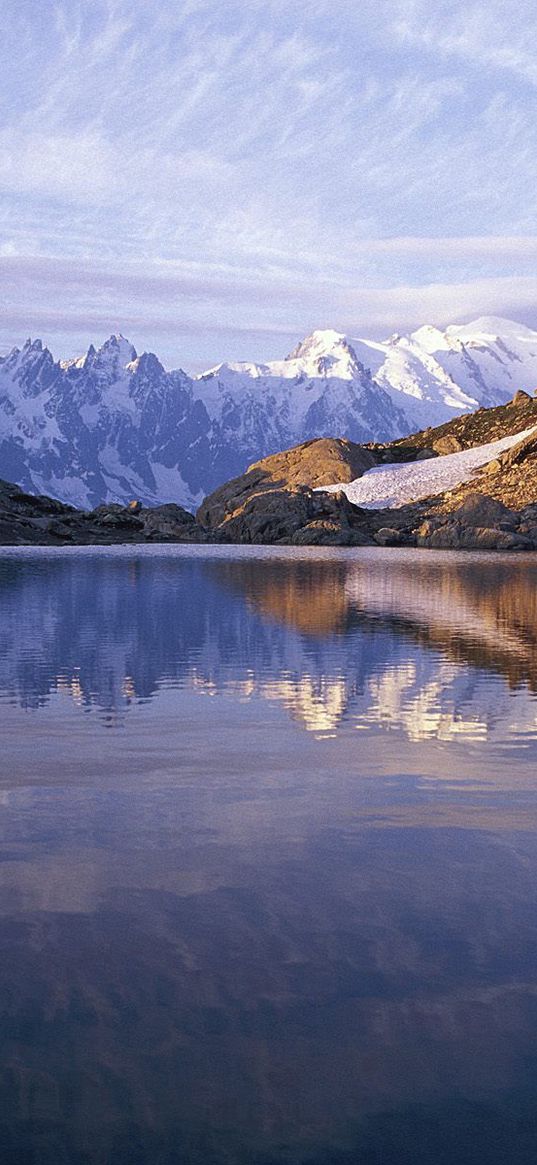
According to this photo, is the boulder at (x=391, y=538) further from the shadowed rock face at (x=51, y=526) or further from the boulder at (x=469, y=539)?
the shadowed rock face at (x=51, y=526)

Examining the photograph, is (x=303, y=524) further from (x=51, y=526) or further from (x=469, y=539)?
(x=51, y=526)

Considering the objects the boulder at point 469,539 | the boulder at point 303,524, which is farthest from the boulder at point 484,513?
the boulder at point 303,524

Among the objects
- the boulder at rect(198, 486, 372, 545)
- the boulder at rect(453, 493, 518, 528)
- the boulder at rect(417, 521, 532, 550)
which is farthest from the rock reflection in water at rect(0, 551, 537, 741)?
the boulder at rect(198, 486, 372, 545)

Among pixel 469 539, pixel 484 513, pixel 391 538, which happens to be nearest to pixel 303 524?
pixel 391 538

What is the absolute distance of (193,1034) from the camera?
9.19 meters

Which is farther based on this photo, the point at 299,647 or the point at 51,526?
the point at 51,526

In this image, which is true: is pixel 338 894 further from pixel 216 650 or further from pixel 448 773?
pixel 216 650

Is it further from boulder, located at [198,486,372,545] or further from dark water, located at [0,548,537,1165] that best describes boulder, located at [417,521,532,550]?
dark water, located at [0,548,537,1165]

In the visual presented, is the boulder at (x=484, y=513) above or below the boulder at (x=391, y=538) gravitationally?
above

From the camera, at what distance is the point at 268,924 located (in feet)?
37.7

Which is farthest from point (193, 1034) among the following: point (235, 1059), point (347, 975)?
point (347, 975)

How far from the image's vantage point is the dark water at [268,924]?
26.6 feet

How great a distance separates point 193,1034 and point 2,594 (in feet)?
168

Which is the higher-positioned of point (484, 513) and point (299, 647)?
point (484, 513)
